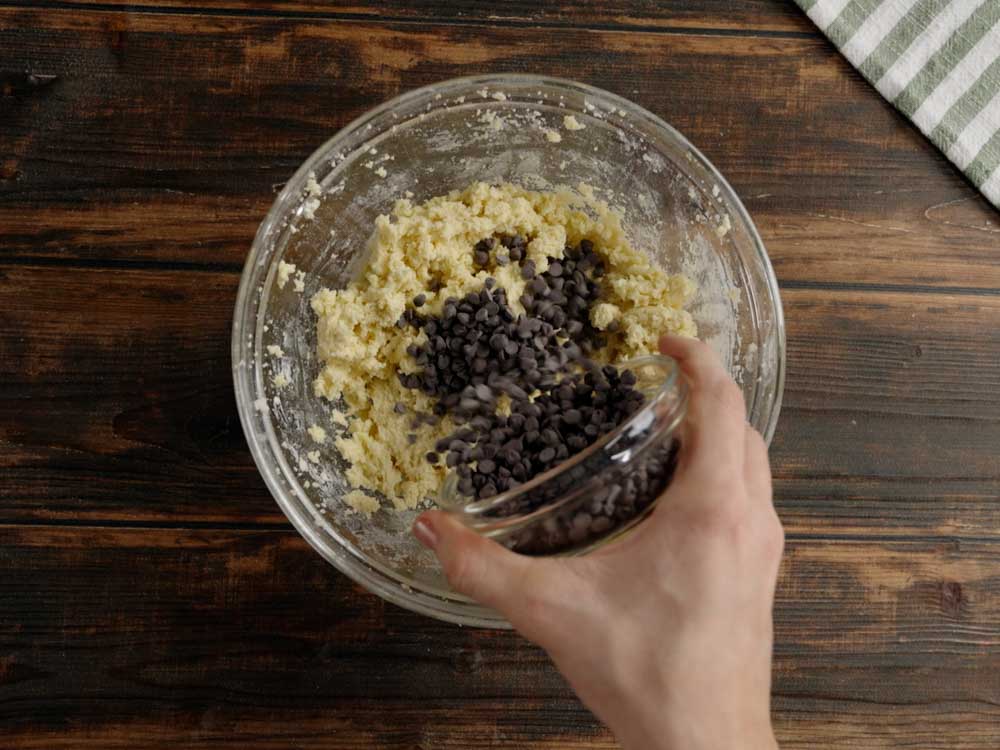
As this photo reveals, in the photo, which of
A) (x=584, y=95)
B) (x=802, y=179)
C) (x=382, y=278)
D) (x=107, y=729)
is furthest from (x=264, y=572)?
(x=802, y=179)

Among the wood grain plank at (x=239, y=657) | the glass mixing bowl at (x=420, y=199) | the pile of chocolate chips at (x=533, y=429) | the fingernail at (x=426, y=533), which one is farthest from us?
the wood grain plank at (x=239, y=657)

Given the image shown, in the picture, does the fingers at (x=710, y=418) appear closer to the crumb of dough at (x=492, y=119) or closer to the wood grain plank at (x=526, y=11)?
the crumb of dough at (x=492, y=119)

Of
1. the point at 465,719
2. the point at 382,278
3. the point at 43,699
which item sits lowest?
the point at 43,699

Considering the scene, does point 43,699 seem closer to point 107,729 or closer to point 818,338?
point 107,729

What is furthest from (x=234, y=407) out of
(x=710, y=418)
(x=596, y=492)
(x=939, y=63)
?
(x=939, y=63)

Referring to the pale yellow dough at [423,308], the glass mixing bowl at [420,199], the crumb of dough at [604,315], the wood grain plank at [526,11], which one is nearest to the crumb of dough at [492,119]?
the glass mixing bowl at [420,199]

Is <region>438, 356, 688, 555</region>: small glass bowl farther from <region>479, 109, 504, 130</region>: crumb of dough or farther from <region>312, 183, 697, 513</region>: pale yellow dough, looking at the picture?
<region>479, 109, 504, 130</region>: crumb of dough
